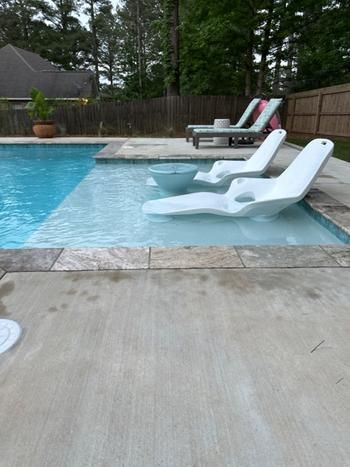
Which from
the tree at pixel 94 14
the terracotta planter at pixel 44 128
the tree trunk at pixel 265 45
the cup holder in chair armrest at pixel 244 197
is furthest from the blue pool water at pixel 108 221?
the tree at pixel 94 14

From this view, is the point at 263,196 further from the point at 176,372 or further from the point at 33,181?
the point at 33,181

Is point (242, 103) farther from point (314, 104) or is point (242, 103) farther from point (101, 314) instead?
point (101, 314)

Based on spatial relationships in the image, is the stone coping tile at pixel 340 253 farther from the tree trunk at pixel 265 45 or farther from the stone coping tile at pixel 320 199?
the tree trunk at pixel 265 45

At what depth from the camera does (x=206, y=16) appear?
13.9 m

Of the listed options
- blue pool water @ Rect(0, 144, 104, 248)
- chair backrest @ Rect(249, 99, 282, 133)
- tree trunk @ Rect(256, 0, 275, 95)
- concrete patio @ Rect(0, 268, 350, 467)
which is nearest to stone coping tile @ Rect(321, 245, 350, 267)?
concrete patio @ Rect(0, 268, 350, 467)

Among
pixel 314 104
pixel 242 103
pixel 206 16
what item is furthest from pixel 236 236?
pixel 206 16

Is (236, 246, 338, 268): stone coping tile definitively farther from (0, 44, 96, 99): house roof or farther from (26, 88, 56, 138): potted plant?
(0, 44, 96, 99): house roof

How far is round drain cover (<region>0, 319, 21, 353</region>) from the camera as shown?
155cm

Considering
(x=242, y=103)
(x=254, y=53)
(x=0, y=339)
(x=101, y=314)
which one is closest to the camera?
(x=0, y=339)

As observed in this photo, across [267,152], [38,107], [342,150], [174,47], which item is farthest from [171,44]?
[267,152]

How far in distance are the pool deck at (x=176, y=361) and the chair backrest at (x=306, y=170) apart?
1.36 m

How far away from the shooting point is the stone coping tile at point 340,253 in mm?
2338

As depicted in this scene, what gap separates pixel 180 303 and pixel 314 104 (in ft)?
36.6

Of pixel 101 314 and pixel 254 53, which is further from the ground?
pixel 254 53
